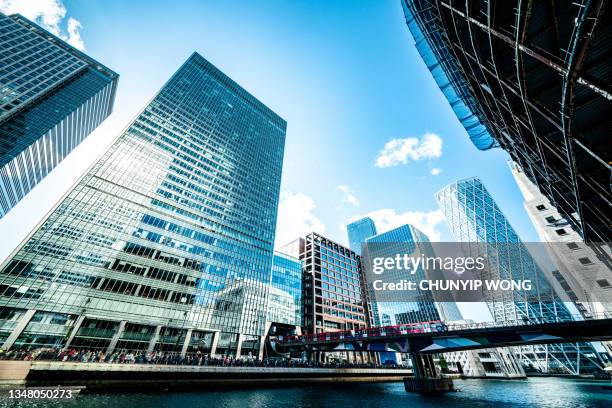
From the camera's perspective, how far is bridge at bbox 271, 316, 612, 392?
25.3 metres

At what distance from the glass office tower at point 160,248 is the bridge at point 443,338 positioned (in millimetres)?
26553

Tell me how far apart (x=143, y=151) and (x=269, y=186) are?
134 feet

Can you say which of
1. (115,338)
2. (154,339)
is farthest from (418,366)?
(115,338)

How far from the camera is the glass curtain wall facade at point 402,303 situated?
12975 cm

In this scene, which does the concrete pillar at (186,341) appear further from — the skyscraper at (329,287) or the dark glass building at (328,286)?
the skyscraper at (329,287)

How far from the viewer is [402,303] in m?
135

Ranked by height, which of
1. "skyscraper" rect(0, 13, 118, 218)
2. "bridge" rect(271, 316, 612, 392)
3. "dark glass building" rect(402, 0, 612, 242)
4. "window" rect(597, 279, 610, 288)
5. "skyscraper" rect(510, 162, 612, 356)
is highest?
"skyscraper" rect(0, 13, 118, 218)

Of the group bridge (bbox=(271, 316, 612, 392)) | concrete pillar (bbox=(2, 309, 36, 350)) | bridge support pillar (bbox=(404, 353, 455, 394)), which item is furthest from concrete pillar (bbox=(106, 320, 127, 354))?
bridge support pillar (bbox=(404, 353, 455, 394))

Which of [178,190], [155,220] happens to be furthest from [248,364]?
[178,190]

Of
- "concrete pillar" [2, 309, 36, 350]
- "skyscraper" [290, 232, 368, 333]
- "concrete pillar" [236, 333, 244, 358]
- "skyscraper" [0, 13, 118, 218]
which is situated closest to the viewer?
"concrete pillar" [2, 309, 36, 350]

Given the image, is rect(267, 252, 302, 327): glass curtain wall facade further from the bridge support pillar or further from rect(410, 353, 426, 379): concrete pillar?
rect(410, 353, 426, 379): concrete pillar

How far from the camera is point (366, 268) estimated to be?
12519 cm

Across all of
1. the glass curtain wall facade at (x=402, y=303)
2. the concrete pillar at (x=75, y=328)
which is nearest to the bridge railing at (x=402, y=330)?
the concrete pillar at (x=75, y=328)

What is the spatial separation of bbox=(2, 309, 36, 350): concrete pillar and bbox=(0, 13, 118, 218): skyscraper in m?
56.0
